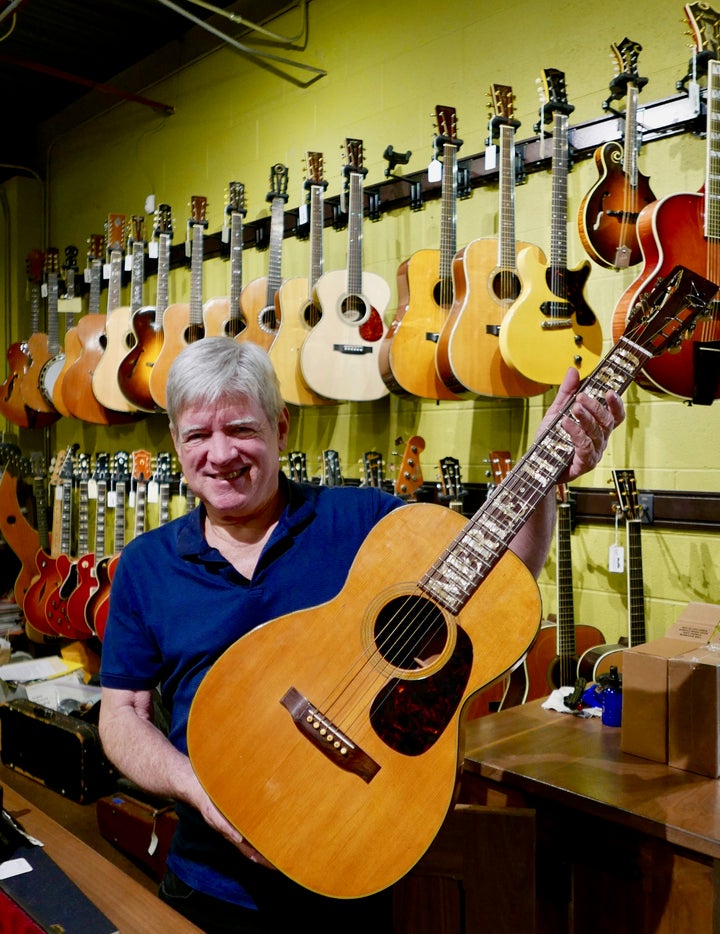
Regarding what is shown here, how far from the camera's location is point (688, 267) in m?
2.00

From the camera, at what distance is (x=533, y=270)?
2.47 metres

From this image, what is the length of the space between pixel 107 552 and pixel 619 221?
3873mm

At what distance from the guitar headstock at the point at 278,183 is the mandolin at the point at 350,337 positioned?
628 millimetres

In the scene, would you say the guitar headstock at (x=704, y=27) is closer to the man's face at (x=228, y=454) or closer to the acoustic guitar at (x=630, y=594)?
the acoustic guitar at (x=630, y=594)

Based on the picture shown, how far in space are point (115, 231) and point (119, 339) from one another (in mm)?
759

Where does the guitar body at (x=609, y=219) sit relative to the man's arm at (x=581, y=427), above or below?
above

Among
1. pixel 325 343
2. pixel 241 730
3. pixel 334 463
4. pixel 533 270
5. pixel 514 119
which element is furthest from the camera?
pixel 334 463

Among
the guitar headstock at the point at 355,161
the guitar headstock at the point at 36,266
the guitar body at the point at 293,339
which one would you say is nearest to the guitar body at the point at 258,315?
the guitar body at the point at 293,339

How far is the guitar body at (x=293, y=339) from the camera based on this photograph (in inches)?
121

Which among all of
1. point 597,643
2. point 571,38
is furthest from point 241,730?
point 571,38

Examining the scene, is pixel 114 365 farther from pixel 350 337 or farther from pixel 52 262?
pixel 350 337

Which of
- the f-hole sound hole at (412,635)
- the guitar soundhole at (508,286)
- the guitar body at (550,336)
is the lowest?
the f-hole sound hole at (412,635)

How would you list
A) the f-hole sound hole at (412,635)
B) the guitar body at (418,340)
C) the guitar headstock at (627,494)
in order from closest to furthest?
the f-hole sound hole at (412,635) < the guitar headstock at (627,494) < the guitar body at (418,340)

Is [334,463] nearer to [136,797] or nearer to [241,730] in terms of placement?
[136,797]
